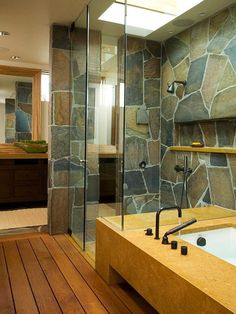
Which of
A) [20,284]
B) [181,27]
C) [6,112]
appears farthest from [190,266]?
[6,112]

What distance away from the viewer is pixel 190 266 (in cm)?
163

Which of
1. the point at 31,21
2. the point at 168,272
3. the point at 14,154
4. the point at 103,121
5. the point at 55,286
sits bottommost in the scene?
the point at 55,286

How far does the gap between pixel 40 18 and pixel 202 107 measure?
1996 mm

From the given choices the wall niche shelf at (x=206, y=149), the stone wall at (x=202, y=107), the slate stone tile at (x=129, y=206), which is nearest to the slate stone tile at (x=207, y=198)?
the stone wall at (x=202, y=107)

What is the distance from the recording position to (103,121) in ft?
11.5

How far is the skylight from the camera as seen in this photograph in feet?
10.1

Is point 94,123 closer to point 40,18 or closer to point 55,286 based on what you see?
point 40,18

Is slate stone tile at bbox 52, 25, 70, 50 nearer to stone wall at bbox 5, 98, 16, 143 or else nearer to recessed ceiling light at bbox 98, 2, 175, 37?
Result: recessed ceiling light at bbox 98, 2, 175, 37

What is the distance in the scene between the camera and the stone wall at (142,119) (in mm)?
3770

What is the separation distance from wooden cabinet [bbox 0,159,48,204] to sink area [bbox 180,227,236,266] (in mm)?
3129

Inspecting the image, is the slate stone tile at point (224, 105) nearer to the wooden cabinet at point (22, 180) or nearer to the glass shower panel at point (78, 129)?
the glass shower panel at point (78, 129)

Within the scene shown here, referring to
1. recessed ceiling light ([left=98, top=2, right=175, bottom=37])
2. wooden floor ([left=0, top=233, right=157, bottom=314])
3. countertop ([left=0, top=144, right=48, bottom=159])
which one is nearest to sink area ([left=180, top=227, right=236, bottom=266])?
wooden floor ([left=0, top=233, right=157, bottom=314])

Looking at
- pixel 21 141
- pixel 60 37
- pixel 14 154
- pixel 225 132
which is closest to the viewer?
pixel 225 132

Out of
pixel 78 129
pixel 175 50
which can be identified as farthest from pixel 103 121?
pixel 175 50
